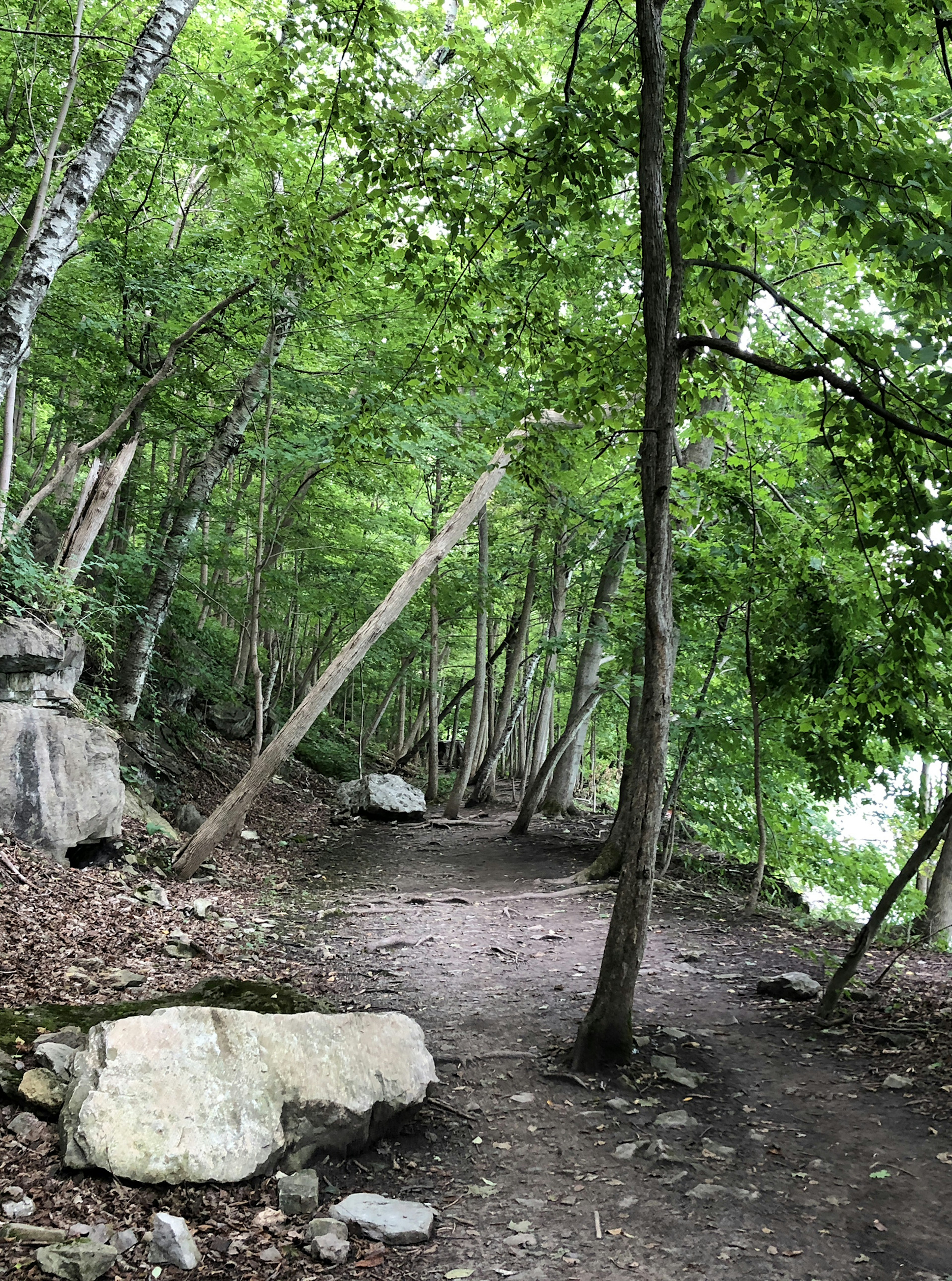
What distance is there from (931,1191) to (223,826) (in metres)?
6.70

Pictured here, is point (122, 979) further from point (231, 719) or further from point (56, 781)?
point (231, 719)

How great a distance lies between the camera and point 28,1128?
2771 millimetres

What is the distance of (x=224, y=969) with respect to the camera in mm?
5309

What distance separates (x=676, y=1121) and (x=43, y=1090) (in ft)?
9.06

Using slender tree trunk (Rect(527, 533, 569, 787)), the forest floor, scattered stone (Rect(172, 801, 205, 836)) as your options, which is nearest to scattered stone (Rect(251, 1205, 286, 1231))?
the forest floor

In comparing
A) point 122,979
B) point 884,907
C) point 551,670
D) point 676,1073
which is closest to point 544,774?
point 551,670

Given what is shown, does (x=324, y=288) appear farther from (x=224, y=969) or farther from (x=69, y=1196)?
(x=69, y=1196)

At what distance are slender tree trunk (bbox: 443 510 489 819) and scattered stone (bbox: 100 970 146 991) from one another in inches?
403

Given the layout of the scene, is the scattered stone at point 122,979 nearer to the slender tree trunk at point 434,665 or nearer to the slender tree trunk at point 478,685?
the slender tree trunk at point 478,685

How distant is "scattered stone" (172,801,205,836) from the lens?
9.01 metres

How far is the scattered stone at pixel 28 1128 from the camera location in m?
2.74

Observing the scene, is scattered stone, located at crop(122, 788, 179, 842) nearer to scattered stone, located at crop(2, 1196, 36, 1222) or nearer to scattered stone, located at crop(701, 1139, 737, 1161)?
scattered stone, located at crop(2, 1196, 36, 1222)

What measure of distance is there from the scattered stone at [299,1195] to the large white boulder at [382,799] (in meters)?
11.3

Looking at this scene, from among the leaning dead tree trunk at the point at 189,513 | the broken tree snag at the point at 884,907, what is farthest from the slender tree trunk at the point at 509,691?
the broken tree snag at the point at 884,907
